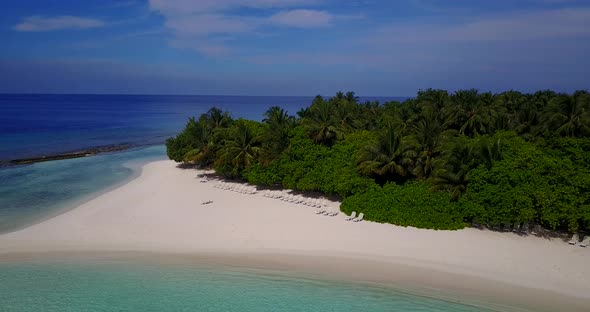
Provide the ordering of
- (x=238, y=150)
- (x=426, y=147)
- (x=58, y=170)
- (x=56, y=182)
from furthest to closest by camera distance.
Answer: (x=58, y=170) < (x=56, y=182) < (x=238, y=150) < (x=426, y=147)

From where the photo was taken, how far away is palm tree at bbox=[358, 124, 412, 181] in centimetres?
2328

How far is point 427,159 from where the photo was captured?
23.1m

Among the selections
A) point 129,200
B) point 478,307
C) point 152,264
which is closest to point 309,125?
point 129,200

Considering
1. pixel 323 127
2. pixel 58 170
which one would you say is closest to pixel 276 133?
pixel 323 127

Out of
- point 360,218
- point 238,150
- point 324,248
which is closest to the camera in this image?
point 324,248

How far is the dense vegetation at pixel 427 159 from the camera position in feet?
62.2

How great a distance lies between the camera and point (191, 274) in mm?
16328

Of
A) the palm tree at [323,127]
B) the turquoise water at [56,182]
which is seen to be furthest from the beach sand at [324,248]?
the palm tree at [323,127]

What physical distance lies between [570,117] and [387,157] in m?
16.3

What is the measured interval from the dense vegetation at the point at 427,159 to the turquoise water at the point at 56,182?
6850 millimetres

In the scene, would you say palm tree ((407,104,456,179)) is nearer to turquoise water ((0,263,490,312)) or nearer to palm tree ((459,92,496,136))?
palm tree ((459,92,496,136))

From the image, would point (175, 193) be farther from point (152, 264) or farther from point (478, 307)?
point (478, 307)

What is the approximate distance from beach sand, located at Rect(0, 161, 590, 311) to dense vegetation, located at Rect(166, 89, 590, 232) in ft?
4.44

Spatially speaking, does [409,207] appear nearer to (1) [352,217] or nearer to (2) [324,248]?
(1) [352,217]
